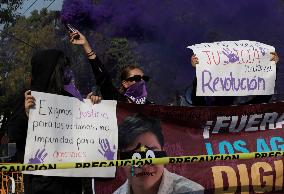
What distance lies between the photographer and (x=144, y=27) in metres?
12.6

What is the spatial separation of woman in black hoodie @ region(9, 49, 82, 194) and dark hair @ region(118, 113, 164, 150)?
2.06ft

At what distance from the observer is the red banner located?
459cm

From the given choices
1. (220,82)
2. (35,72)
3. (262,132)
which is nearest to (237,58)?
(220,82)

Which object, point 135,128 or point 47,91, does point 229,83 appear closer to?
point 135,128

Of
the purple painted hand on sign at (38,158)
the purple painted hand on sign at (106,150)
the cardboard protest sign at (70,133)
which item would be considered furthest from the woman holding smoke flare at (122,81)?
the purple painted hand on sign at (38,158)

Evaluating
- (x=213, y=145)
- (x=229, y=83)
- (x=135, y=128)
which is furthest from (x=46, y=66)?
(x=229, y=83)

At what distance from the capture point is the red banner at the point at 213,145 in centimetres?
459

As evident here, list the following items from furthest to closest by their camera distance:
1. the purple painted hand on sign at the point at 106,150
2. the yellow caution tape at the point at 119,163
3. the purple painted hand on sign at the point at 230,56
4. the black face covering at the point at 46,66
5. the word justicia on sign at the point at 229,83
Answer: the purple painted hand on sign at the point at 230,56 → the word justicia on sign at the point at 229,83 → the purple painted hand on sign at the point at 106,150 → the black face covering at the point at 46,66 → the yellow caution tape at the point at 119,163

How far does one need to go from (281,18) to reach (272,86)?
6.95 m

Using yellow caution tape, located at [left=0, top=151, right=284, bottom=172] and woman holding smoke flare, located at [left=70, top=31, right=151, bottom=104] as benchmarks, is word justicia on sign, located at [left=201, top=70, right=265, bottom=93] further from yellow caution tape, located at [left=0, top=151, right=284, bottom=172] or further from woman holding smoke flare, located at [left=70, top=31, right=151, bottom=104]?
yellow caution tape, located at [left=0, top=151, right=284, bottom=172]

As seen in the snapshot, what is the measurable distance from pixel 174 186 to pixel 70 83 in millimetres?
1242

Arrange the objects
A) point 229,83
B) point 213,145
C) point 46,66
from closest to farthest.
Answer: point 46,66 → point 213,145 → point 229,83

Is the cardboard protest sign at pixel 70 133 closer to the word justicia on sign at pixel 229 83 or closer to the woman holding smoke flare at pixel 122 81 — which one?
the woman holding smoke flare at pixel 122 81

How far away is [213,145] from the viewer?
4875 mm
